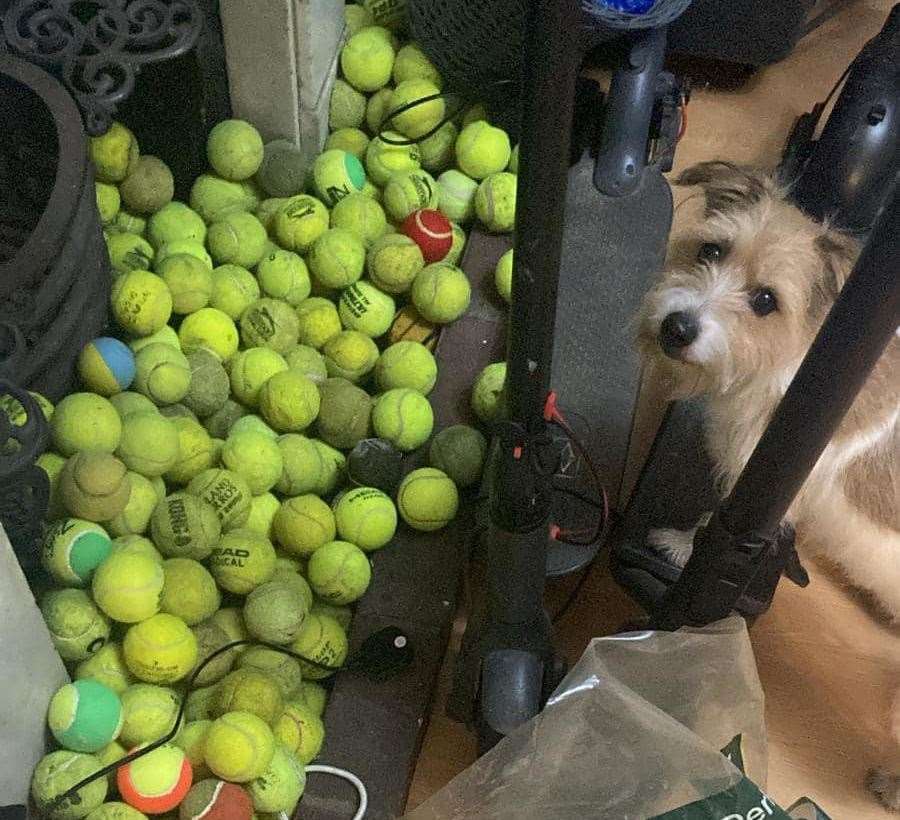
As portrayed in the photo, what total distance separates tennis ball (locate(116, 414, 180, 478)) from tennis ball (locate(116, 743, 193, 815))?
1.13 ft

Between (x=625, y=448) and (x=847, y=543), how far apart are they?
0.32 m

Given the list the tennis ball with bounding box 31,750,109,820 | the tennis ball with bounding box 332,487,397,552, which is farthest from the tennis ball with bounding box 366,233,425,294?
the tennis ball with bounding box 31,750,109,820

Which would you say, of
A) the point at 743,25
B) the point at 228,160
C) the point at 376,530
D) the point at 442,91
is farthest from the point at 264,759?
the point at 743,25

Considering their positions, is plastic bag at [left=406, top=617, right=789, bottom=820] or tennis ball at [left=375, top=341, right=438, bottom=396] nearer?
plastic bag at [left=406, top=617, right=789, bottom=820]

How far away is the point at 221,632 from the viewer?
1.30 meters

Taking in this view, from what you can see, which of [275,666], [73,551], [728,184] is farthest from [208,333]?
[728,184]

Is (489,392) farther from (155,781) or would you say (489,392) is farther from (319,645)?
(155,781)

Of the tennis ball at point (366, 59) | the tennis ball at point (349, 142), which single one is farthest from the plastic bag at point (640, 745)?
the tennis ball at point (366, 59)

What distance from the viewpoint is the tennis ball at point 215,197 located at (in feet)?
5.45

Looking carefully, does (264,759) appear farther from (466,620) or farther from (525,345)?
(525,345)

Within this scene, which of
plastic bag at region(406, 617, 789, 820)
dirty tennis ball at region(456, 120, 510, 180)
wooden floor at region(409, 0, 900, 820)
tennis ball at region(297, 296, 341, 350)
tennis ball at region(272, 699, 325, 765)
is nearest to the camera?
plastic bag at region(406, 617, 789, 820)

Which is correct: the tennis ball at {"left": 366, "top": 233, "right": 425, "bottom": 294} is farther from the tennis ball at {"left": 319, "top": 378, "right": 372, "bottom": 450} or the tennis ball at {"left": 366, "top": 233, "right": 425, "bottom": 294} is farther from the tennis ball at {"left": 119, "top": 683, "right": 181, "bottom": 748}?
the tennis ball at {"left": 119, "top": 683, "right": 181, "bottom": 748}

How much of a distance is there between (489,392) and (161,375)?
45 centimetres

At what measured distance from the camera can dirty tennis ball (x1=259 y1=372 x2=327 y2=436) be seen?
1438mm
